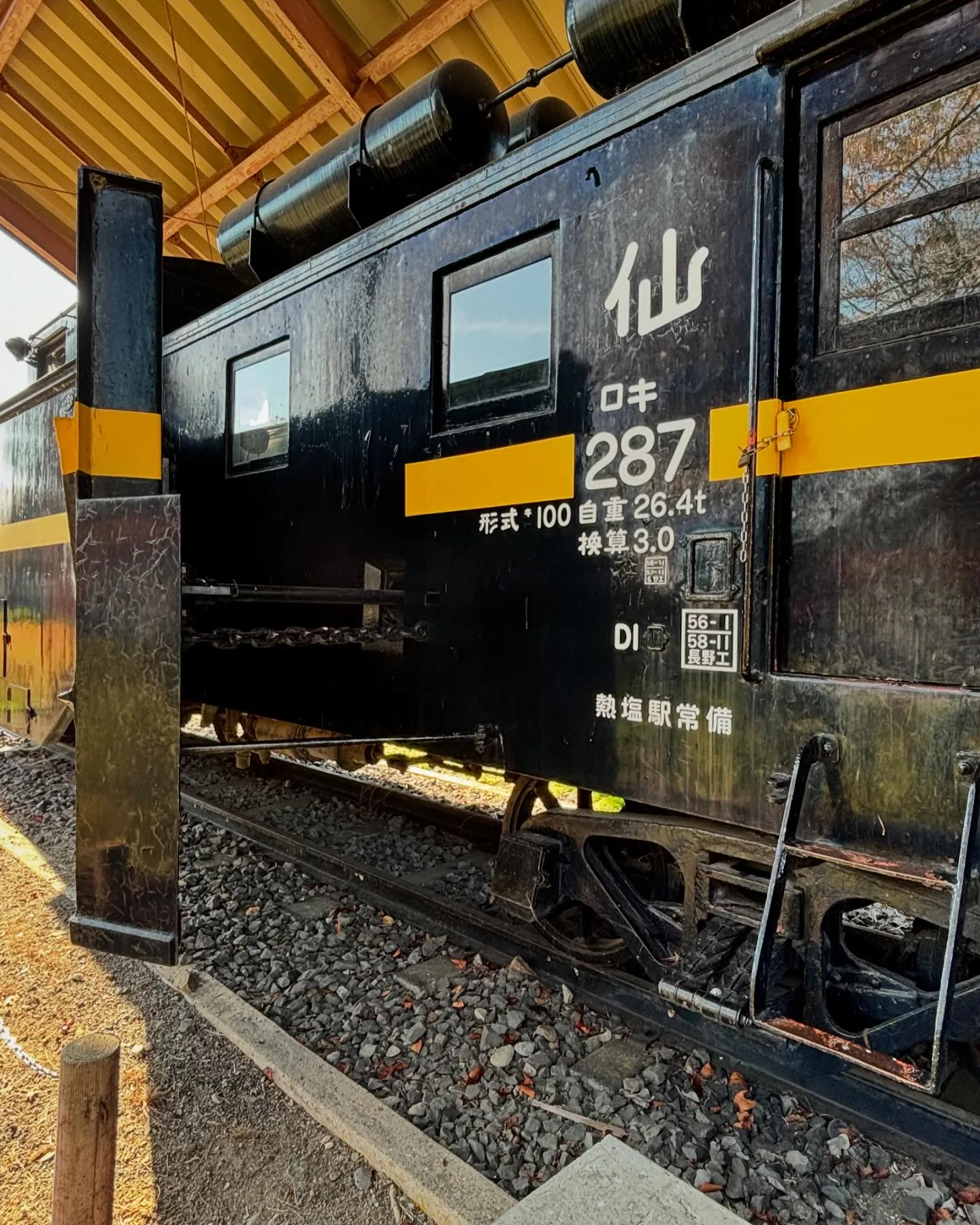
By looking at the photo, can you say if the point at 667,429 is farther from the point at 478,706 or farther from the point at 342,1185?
the point at 342,1185

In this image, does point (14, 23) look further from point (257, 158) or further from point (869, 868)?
point (869, 868)

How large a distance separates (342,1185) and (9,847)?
3683 millimetres

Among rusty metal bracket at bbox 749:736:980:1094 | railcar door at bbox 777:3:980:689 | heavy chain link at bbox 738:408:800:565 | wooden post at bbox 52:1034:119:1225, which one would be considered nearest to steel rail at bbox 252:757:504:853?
rusty metal bracket at bbox 749:736:980:1094

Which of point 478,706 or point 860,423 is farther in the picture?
point 478,706

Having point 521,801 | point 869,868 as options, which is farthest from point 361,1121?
point 869,868

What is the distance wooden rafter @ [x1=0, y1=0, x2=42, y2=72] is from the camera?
8.54m

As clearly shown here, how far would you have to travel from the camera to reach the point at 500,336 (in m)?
3.08

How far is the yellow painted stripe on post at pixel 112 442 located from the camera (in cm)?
316

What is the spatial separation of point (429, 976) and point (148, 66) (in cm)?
951

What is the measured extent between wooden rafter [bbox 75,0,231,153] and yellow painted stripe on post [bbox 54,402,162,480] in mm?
6297

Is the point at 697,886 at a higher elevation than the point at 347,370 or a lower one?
lower

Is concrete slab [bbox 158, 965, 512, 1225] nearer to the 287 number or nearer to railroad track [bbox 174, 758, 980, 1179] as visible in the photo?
railroad track [bbox 174, 758, 980, 1179]

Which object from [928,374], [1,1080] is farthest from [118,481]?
[928,374]

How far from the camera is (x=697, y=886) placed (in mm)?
2557
